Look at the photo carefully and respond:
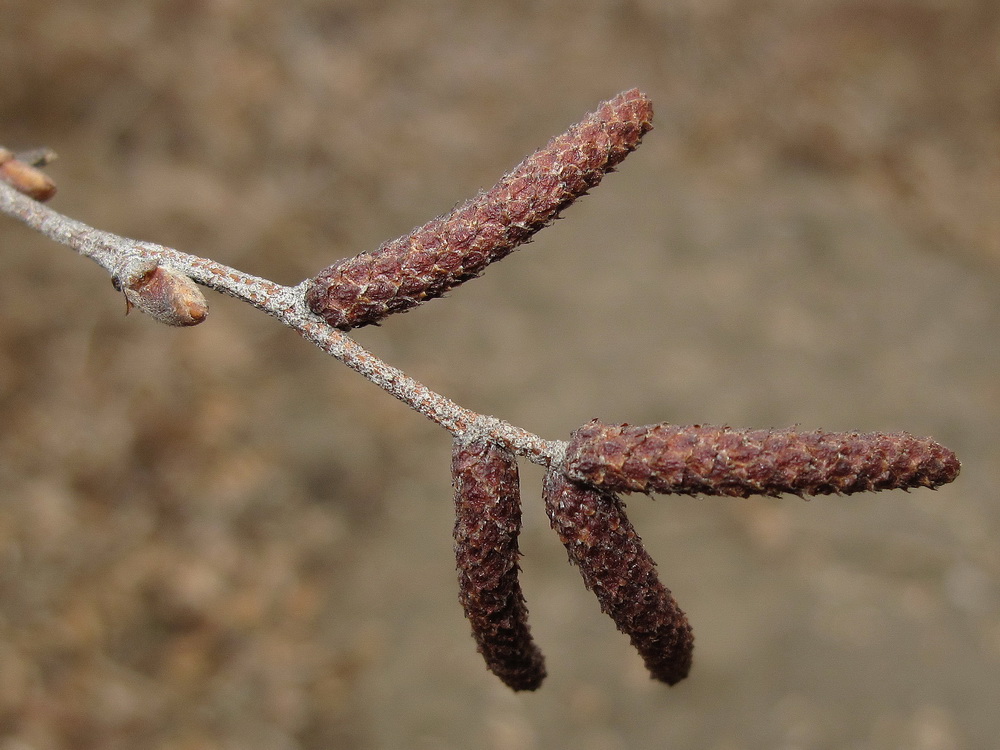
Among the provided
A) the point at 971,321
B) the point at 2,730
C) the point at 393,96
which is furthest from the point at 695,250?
the point at 2,730

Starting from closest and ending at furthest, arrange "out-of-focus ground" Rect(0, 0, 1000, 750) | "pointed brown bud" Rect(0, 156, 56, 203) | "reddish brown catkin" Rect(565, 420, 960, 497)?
"reddish brown catkin" Rect(565, 420, 960, 497)
"pointed brown bud" Rect(0, 156, 56, 203)
"out-of-focus ground" Rect(0, 0, 1000, 750)

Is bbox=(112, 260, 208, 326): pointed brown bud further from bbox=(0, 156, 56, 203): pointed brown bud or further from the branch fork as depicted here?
bbox=(0, 156, 56, 203): pointed brown bud

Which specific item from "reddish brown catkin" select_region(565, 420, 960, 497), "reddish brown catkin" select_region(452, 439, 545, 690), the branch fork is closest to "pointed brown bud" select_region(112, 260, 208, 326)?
the branch fork

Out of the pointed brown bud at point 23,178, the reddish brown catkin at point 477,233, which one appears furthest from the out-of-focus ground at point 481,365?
the reddish brown catkin at point 477,233

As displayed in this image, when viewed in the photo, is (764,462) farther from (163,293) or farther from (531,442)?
(163,293)

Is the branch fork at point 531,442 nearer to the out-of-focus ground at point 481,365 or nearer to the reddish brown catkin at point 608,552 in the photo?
the reddish brown catkin at point 608,552

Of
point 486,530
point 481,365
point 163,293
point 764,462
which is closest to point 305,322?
point 163,293
